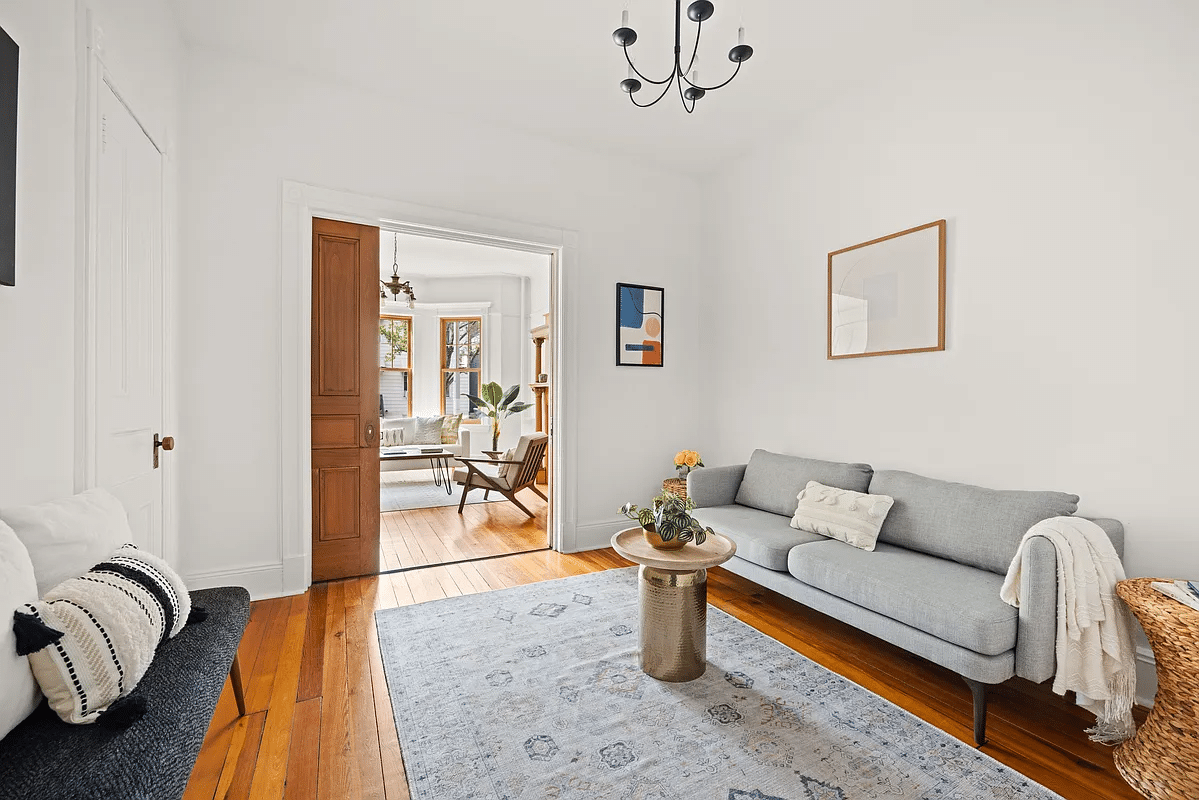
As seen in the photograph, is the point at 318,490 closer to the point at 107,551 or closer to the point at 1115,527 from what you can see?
the point at 107,551

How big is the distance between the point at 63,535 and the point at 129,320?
3.98ft

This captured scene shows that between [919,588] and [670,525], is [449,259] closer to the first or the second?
[670,525]

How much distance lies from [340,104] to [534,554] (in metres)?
3.23

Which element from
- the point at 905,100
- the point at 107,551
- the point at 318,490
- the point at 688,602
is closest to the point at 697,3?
the point at 905,100

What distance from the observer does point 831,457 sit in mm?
3543

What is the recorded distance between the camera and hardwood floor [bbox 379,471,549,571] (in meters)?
3.98

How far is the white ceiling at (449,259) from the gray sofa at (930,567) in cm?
437

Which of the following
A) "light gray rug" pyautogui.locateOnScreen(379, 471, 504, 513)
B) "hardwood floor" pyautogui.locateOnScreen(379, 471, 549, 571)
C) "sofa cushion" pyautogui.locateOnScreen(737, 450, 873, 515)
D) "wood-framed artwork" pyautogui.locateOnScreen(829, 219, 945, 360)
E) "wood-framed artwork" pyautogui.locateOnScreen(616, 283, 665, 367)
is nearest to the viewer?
"wood-framed artwork" pyautogui.locateOnScreen(829, 219, 945, 360)

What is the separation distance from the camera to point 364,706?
2.09 metres

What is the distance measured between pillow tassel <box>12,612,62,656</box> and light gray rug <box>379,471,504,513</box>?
4.46 metres

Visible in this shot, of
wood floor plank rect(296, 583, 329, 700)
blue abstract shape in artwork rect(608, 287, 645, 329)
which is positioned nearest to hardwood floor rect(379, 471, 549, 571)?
wood floor plank rect(296, 583, 329, 700)

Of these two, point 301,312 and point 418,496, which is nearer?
point 301,312

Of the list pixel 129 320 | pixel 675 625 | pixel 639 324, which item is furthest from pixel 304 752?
pixel 639 324

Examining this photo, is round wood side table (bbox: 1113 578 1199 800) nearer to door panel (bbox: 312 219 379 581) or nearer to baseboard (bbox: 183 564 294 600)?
door panel (bbox: 312 219 379 581)
